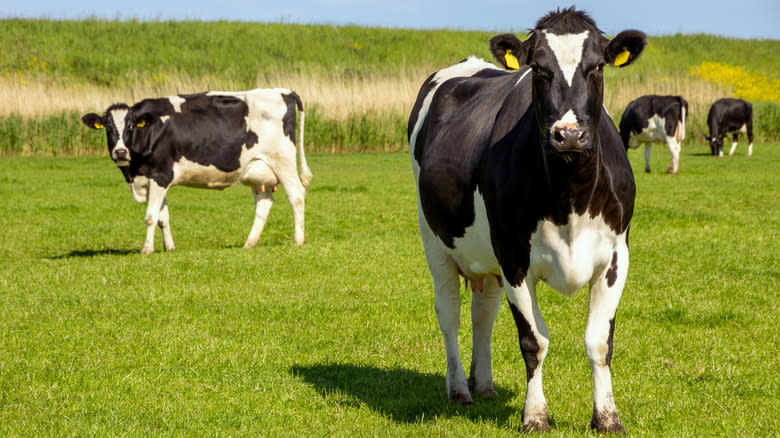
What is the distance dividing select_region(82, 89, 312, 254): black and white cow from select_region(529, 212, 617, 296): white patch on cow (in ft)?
27.0

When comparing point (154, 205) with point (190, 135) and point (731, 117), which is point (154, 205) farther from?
point (731, 117)

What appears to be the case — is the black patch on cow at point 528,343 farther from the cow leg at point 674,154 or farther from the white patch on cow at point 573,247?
the cow leg at point 674,154

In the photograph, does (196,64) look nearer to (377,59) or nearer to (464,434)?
(377,59)

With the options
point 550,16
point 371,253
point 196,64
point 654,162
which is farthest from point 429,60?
point 550,16

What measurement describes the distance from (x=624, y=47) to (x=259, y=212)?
29.4ft

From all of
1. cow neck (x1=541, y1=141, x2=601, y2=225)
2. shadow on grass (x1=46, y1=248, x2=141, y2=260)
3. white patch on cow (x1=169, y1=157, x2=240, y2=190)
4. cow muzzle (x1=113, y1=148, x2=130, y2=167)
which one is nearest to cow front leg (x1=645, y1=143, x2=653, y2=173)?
white patch on cow (x1=169, y1=157, x2=240, y2=190)

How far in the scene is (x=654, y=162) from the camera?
25.7 m

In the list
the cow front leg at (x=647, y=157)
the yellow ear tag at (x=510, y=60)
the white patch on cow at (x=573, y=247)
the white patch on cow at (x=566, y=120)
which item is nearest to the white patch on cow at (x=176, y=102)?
the yellow ear tag at (x=510, y=60)

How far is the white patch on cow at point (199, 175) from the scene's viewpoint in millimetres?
12180

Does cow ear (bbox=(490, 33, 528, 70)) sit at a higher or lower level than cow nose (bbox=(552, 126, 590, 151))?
higher

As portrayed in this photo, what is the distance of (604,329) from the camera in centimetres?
424

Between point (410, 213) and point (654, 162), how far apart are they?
13485 mm

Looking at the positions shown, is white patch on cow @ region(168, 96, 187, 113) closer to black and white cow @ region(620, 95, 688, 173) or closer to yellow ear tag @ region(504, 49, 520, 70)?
yellow ear tag @ region(504, 49, 520, 70)

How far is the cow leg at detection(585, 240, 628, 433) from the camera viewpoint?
13.8 ft
